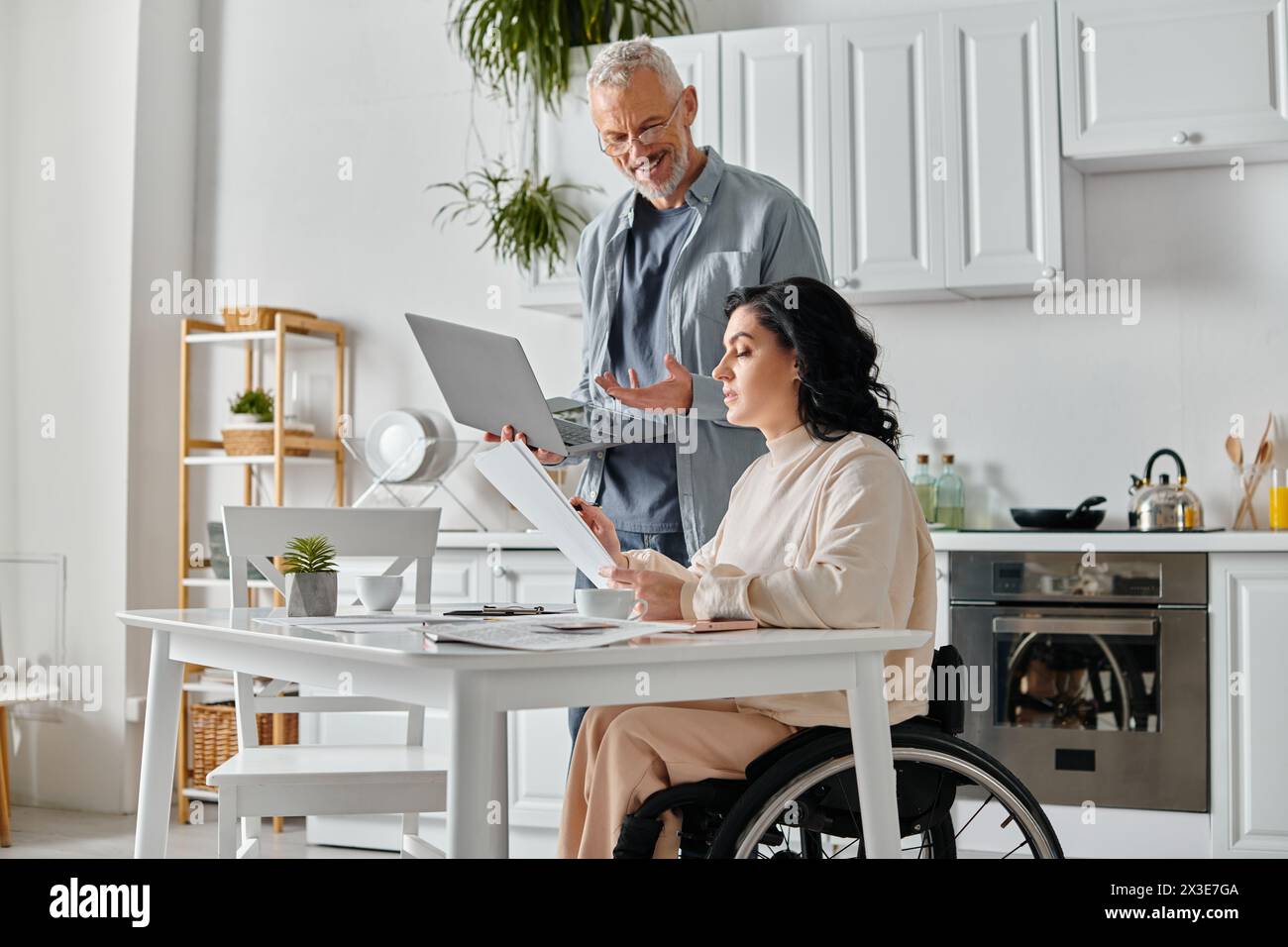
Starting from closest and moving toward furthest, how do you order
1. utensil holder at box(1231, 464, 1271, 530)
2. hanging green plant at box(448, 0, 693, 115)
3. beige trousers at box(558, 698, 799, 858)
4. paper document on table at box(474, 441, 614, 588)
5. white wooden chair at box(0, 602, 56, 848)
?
beige trousers at box(558, 698, 799, 858) < paper document on table at box(474, 441, 614, 588) < utensil holder at box(1231, 464, 1271, 530) < white wooden chair at box(0, 602, 56, 848) < hanging green plant at box(448, 0, 693, 115)

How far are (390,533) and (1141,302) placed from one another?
7.42ft

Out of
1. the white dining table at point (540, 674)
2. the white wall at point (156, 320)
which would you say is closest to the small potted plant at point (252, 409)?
the white wall at point (156, 320)

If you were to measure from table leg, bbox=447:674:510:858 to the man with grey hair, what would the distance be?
3.12 feet

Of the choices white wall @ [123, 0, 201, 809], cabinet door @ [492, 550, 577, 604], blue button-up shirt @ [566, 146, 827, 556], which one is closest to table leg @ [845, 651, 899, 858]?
blue button-up shirt @ [566, 146, 827, 556]

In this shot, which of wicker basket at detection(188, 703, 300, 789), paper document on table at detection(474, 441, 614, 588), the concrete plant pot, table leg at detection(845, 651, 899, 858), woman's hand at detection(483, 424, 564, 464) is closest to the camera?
table leg at detection(845, 651, 899, 858)

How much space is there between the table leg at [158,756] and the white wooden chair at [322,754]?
0.33ft

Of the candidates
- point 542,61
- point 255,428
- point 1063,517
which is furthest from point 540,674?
point 255,428

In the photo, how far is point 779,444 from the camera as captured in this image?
6.49 ft

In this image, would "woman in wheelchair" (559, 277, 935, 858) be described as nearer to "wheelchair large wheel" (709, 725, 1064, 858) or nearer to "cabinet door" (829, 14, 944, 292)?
"wheelchair large wheel" (709, 725, 1064, 858)

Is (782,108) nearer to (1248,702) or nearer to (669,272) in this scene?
(669,272)

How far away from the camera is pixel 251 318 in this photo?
4383 millimetres

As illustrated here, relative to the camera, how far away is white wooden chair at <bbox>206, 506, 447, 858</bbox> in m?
2.17

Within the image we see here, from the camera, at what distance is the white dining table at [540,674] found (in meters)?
1.32
